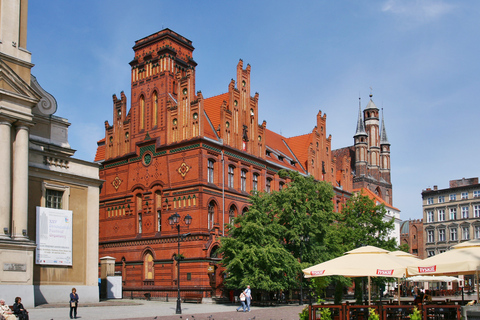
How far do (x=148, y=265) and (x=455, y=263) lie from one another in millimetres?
30766

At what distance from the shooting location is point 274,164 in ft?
168

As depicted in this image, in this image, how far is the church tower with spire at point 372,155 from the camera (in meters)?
80.0

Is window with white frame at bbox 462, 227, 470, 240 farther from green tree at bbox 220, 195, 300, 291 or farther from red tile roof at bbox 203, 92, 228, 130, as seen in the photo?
green tree at bbox 220, 195, 300, 291

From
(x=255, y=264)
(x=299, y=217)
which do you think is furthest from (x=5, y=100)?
(x=299, y=217)

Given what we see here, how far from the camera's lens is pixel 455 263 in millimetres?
17047

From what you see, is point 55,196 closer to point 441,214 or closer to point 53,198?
point 53,198

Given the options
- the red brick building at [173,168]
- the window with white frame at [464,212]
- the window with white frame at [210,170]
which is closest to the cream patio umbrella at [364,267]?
the red brick building at [173,168]

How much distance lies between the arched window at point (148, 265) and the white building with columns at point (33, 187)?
1169cm

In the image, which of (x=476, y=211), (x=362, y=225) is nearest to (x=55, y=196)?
(x=362, y=225)

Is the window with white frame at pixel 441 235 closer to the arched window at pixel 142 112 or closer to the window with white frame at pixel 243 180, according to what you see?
the window with white frame at pixel 243 180

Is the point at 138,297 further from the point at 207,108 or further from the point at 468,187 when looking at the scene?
the point at 468,187

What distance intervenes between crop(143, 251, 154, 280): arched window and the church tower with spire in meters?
42.8

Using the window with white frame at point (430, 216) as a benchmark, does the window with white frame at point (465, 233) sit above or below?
below

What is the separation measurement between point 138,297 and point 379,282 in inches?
744
